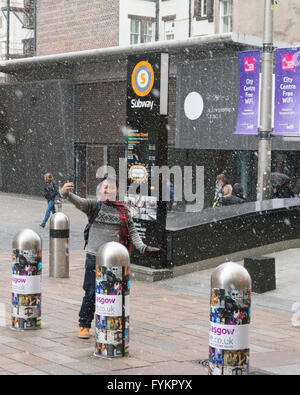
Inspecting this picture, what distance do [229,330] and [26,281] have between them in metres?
2.80

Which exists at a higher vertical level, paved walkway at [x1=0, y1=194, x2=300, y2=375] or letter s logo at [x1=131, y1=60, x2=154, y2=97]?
letter s logo at [x1=131, y1=60, x2=154, y2=97]

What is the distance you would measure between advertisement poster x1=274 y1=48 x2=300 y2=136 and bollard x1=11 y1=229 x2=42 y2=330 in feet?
42.4

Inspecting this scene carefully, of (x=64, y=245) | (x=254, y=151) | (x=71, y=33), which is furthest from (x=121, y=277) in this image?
(x=71, y=33)

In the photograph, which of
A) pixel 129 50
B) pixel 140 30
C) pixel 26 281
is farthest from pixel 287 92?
pixel 140 30

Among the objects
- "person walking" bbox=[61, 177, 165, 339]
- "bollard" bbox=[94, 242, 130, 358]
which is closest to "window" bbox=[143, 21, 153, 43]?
"person walking" bbox=[61, 177, 165, 339]

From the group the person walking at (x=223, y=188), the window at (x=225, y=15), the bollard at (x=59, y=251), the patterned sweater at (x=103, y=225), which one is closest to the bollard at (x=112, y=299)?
the patterned sweater at (x=103, y=225)

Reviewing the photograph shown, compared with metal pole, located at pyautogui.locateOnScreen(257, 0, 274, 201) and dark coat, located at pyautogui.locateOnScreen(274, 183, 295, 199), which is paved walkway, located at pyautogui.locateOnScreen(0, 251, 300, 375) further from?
dark coat, located at pyautogui.locateOnScreen(274, 183, 295, 199)

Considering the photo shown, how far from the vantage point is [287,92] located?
797 inches

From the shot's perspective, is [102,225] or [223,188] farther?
[223,188]

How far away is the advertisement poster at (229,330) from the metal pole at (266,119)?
1030cm

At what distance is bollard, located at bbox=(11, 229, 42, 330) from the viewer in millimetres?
7961

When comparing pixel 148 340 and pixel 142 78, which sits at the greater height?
pixel 142 78

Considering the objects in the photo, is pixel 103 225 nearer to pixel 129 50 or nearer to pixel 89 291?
pixel 89 291

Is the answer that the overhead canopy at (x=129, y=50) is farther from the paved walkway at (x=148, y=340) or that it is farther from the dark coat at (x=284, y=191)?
the paved walkway at (x=148, y=340)
